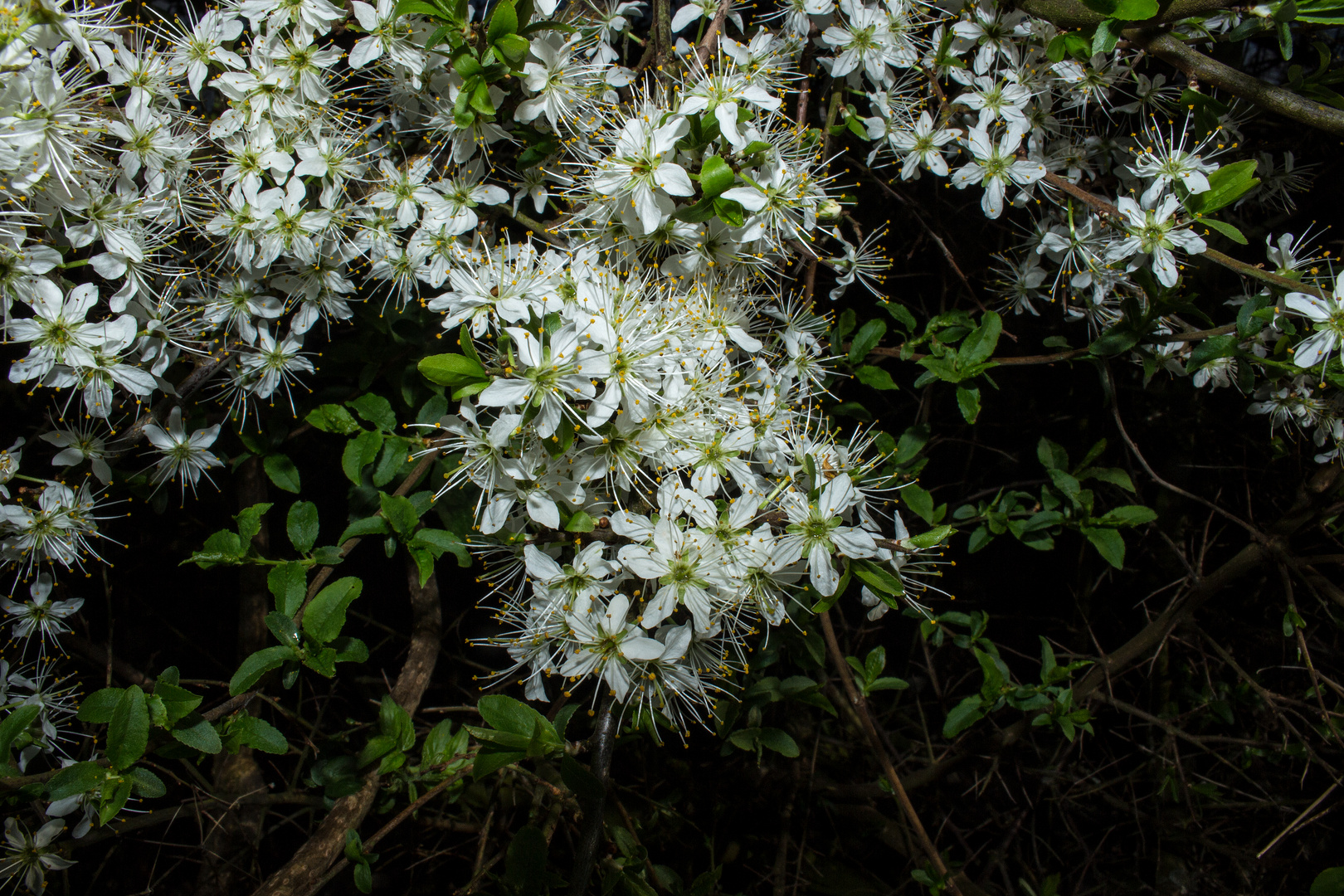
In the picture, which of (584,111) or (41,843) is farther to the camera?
(41,843)

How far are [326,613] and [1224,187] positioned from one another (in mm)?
1911

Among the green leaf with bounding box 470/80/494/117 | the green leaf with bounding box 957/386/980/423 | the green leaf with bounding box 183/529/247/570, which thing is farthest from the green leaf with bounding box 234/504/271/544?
the green leaf with bounding box 957/386/980/423

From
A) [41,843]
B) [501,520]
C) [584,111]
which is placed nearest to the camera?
[501,520]

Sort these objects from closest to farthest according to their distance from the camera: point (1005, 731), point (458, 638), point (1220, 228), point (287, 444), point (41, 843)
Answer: point (1220, 228) < point (41, 843) < point (287, 444) < point (1005, 731) < point (458, 638)

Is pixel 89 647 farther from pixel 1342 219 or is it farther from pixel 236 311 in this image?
pixel 1342 219

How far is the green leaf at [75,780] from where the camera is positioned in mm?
1185

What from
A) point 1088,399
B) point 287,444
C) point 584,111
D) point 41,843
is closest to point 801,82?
point 584,111

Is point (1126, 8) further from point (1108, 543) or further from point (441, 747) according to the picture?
point (441, 747)

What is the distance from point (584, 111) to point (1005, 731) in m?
1.95

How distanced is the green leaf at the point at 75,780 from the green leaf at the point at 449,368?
91cm

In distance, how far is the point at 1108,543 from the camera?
1728mm

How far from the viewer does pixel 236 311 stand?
4.97 ft

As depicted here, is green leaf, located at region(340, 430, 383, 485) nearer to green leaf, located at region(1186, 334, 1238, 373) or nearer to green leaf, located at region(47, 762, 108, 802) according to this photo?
green leaf, located at region(47, 762, 108, 802)

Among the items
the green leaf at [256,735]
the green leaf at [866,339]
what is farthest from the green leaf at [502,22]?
the green leaf at [256,735]
